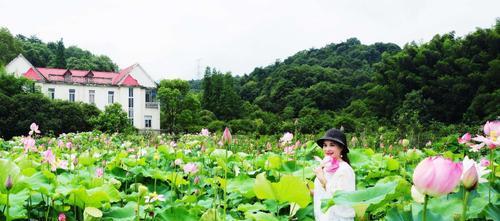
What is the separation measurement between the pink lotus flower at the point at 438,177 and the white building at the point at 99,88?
112 ft

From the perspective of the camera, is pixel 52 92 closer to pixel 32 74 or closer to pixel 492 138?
pixel 32 74

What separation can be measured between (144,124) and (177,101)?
9.83ft

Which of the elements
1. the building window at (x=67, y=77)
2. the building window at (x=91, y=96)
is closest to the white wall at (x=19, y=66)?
the building window at (x=67, y=77)

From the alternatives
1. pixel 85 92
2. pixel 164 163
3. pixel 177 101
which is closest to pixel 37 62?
pixel 85 92

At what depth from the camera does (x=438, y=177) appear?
967mm

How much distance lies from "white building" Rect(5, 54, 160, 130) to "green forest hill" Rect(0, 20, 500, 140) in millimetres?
1494

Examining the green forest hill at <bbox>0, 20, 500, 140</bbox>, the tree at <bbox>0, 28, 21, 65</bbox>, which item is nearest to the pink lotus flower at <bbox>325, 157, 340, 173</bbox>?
the green forest hill at <bbox>0, 20, 500, 140</bbox>

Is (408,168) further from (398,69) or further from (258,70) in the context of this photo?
(258,70)

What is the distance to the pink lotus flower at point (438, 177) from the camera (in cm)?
97

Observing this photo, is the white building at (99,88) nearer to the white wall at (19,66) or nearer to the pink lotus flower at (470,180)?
the white wall at (19,66)

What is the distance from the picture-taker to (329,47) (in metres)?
56.3

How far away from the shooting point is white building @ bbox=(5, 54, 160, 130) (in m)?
33.9

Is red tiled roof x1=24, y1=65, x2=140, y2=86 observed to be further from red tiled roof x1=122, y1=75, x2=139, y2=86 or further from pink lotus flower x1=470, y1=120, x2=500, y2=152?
pink lotus flower x1=470, y1=120, x2=500, y2=152

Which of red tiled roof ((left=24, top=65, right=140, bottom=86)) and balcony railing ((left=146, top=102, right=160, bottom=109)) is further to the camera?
balcony railing ((left=146, top=102, right=160, bottom=109))
